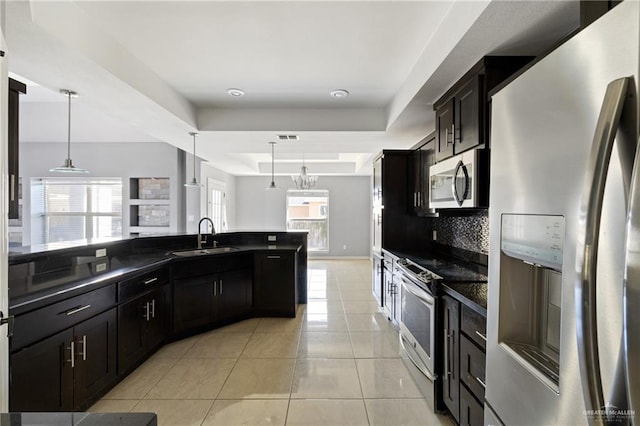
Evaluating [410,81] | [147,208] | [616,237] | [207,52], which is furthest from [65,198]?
[616,237]

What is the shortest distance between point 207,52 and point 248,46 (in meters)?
0.37

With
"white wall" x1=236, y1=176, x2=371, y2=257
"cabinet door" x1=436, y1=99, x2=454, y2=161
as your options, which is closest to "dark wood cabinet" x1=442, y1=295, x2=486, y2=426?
"cabinet door" x1=436, y1=99, x2=454, y2=161

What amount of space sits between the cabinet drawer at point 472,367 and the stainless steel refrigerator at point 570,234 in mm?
517

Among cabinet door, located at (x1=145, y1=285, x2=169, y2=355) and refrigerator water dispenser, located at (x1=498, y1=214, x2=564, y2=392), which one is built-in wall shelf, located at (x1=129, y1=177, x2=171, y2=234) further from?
refrigerator water dispenser, located at (x1=498, y1=214, x2=564, y2=392)

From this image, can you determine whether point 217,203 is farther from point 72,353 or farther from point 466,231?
point 466,231

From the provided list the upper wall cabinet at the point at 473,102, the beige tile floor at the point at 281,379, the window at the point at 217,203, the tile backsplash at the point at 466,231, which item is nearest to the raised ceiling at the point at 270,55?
the upper wall cabinet at the point at 473,102

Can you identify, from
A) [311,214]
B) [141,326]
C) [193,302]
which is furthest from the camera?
[311,214]

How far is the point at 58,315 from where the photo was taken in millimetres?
1930

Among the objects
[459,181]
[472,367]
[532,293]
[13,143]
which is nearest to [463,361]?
[472,367]

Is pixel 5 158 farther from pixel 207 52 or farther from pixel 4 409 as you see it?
pixel 207 52

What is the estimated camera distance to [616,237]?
2.06ft

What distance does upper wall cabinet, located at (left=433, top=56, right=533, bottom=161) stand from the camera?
2027mm

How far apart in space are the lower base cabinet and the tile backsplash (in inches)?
125

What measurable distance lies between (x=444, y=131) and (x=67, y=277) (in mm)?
3144
